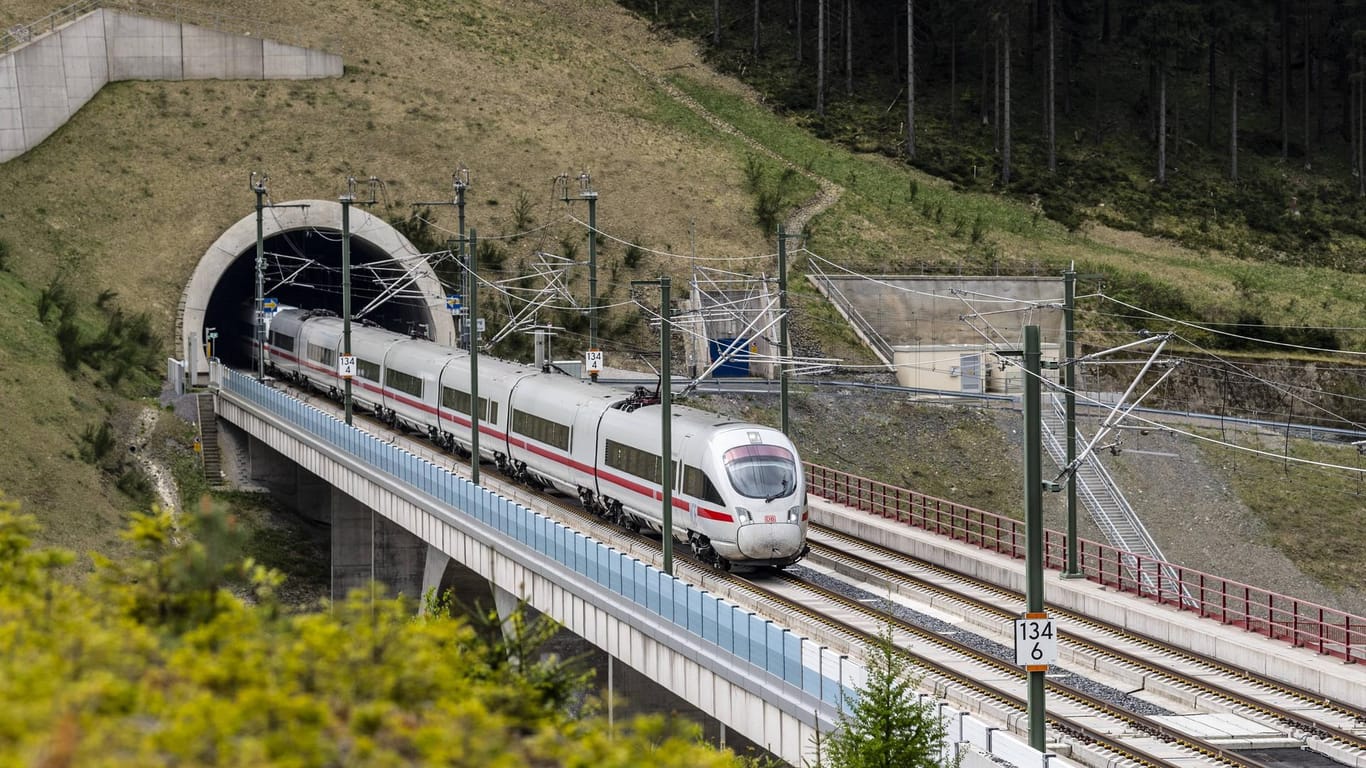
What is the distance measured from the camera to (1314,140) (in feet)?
329

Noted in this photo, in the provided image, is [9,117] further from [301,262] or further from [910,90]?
[910,90]

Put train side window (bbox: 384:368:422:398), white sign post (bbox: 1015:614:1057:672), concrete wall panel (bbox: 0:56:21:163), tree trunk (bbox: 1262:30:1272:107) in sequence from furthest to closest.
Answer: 1. tree trunk (bbox: 1262:30:1272:107)
2. concrete wall panel (bbox: 0:56:21:163)
3. train side window (bbox: 384:368:422:398)
4. white sign post (bbox: 1015:614:1057:672)

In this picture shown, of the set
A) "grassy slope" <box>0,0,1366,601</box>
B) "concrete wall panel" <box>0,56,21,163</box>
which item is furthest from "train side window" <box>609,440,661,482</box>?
"concrete wall panel" <box>0,56,21,163</box>

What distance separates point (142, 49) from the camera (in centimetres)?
8644

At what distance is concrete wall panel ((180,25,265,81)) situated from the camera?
8775 cm

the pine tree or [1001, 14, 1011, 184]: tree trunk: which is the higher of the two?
[1001, 14, 1011, 184]: tree trunk

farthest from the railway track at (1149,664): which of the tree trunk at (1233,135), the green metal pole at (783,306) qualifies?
the tree trunk at (1233,135)

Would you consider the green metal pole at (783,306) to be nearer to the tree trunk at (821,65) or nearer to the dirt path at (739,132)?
the dirt path at (739,132)

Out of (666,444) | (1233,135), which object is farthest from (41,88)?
(1233,135)

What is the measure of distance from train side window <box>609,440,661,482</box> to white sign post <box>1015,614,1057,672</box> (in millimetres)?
14948

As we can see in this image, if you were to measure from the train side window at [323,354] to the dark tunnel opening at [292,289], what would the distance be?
1103 centimetres

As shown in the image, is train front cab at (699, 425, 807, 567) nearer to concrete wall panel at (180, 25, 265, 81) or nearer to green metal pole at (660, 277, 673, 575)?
green metal pole at (660, 277, 673, 575)

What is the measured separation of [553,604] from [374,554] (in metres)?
17.8

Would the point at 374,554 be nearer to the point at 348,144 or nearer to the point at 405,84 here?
the point at 348,144
